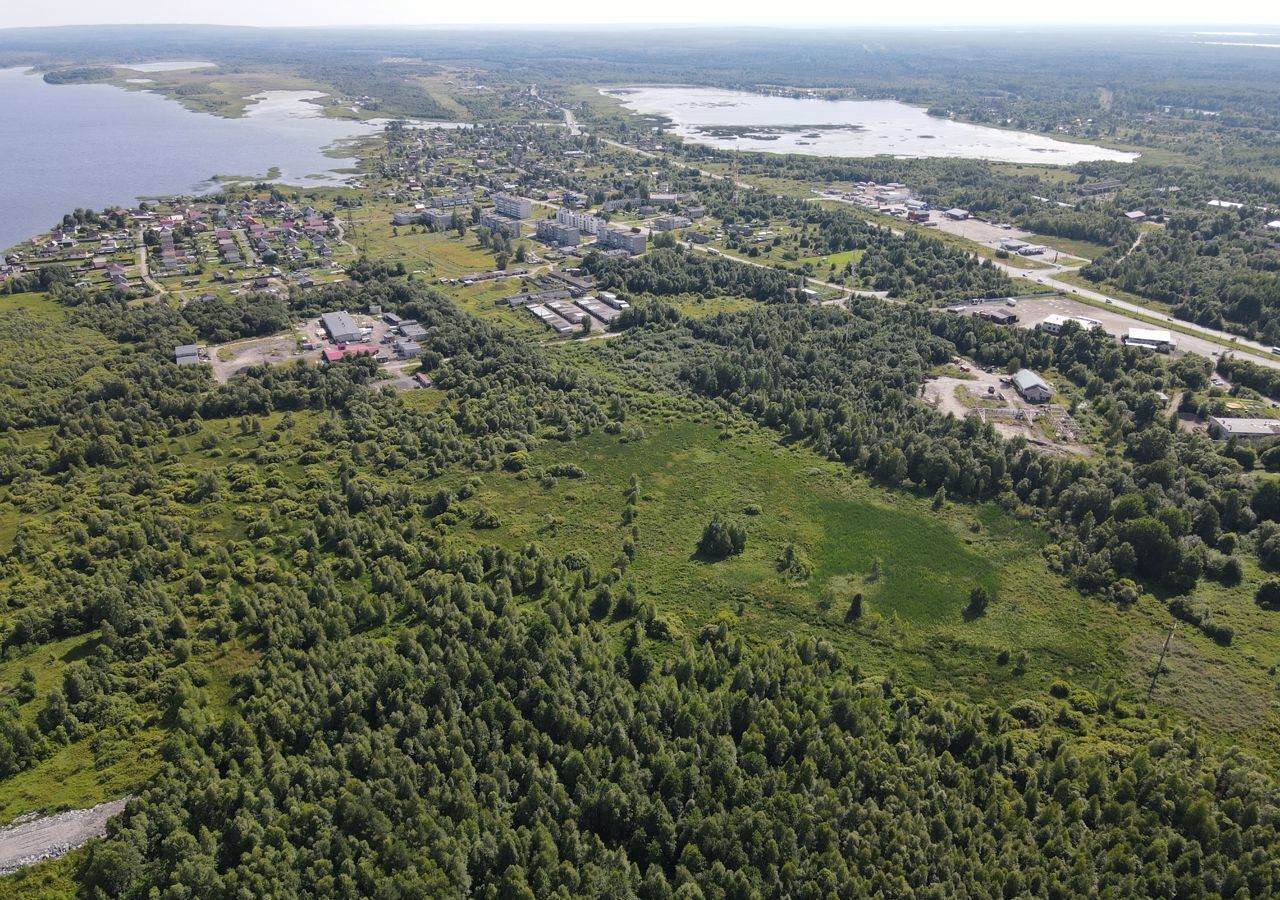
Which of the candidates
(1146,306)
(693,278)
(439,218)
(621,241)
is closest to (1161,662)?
(1146,306)

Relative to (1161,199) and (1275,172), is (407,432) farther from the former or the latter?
(1275,172)

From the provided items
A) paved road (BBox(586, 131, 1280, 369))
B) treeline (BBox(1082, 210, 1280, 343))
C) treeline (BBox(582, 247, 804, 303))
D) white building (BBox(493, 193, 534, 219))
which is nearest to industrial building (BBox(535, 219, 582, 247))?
white building (BBox(493, 193, 534, 219))

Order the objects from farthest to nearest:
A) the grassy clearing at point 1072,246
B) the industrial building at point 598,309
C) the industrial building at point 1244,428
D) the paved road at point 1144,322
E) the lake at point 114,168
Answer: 1. the lake at point 114,168
2. the grassy clearing at point 1072,246
3. the industrial building at point 598,309
4. the paved road at point 1144,322
5. the industrial building at point 1244,428

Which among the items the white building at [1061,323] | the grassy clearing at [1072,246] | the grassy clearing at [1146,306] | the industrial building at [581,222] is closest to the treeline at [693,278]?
the industrial building at [581,222]

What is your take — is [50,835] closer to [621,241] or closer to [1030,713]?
[1030,713]

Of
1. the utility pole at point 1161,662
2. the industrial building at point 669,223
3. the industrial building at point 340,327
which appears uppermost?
the industrial building at point 669,223

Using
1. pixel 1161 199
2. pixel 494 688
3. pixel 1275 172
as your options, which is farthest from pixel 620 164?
pixel 494 688

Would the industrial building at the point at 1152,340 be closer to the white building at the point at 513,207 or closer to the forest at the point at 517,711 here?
the forest at the point at 517,711
